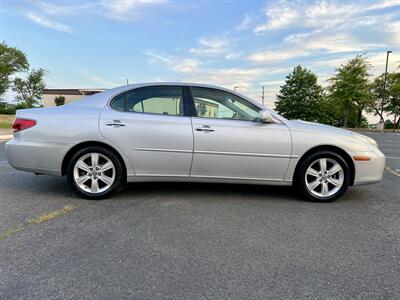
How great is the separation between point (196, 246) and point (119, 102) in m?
2.19

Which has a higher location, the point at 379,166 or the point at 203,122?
the point at 203,122

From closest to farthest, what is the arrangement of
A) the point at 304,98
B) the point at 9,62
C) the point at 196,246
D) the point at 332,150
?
the point at 196,246 < the point at 332,150 < the point at 9,62 < the point at 304,98

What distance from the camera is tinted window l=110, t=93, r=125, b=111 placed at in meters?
3.85

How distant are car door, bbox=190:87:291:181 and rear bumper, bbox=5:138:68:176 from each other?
1702 mm

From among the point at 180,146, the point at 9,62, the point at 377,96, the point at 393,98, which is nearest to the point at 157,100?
the point at 180,146

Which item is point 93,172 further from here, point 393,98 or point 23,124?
point 393,98

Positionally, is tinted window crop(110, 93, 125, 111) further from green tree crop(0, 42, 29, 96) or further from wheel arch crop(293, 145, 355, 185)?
green tree crop(0, 42, 29, 96)

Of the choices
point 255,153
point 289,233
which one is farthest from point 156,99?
point 289,233

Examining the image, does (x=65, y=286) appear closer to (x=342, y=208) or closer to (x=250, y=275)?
(x=250, y=275)

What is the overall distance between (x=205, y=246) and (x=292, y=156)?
1.80 meters

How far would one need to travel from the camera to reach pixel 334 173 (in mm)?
3883

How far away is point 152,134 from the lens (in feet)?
12.2

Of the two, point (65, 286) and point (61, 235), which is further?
point (61, 235)

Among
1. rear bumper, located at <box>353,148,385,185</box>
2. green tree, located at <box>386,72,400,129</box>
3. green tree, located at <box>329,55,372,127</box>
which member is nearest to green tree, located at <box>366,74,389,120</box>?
green tree, located at <box>386,72,400,129</box>
